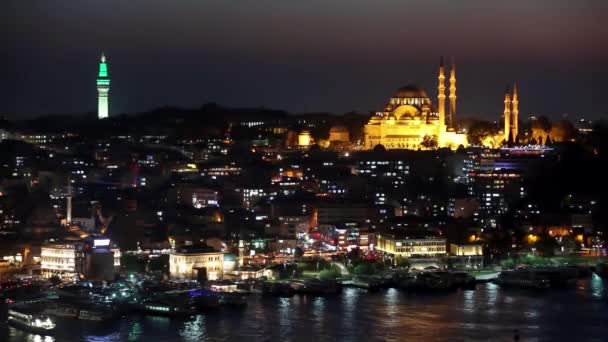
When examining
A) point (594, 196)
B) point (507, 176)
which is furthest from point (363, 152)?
point (594, 196)

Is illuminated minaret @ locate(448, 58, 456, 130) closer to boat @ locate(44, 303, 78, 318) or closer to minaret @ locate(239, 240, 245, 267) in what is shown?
minaret @ locate(239, 240, 245, 267)

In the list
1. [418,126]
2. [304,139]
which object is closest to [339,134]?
[304,139]

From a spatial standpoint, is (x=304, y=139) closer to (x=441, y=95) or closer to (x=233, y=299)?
(x=441, y=95)

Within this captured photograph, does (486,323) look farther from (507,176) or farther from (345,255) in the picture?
(507,176)

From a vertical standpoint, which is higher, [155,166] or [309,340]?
[155,166]

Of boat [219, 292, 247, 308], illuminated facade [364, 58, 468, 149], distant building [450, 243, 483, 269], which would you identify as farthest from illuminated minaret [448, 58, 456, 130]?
boat [219, 292, 247, 308]

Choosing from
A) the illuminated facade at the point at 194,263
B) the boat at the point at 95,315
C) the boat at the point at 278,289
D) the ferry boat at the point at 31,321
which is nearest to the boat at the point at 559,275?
the boat at the point at 278,289
